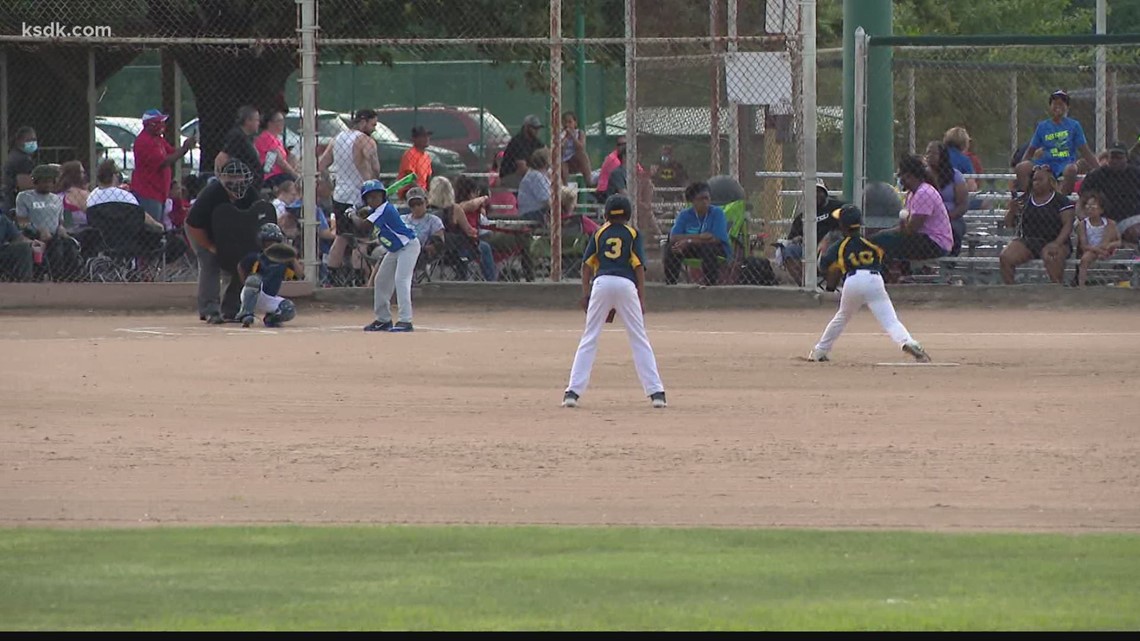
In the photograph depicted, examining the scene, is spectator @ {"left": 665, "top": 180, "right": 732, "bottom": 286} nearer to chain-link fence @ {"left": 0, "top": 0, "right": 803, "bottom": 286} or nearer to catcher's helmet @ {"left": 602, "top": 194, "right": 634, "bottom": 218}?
chain-link fence @ {"left": 0, "top": 0, "right": 803, "bottom": 286}

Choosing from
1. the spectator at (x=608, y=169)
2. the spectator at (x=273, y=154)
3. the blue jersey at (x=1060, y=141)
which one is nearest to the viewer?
the blue jersey at (x=1060, y=141)

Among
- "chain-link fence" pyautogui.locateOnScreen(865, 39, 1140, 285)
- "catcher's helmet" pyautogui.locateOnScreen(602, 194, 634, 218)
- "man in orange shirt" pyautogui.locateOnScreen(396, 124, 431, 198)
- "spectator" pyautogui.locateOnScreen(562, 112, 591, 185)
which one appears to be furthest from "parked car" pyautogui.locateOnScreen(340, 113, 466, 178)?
"catcher's helmet" pyautogui.locateOnScreen(602, 194, 634, 218)

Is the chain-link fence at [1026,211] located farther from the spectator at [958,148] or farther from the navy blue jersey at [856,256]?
the navy blue jersey at [856,256]

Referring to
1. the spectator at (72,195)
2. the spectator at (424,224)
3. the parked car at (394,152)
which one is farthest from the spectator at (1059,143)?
the parked car at (394,152)

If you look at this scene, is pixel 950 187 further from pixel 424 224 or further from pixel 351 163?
pixel 351 163

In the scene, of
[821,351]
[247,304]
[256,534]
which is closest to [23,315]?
[247,304]

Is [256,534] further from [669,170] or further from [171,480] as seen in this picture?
[669,170]
